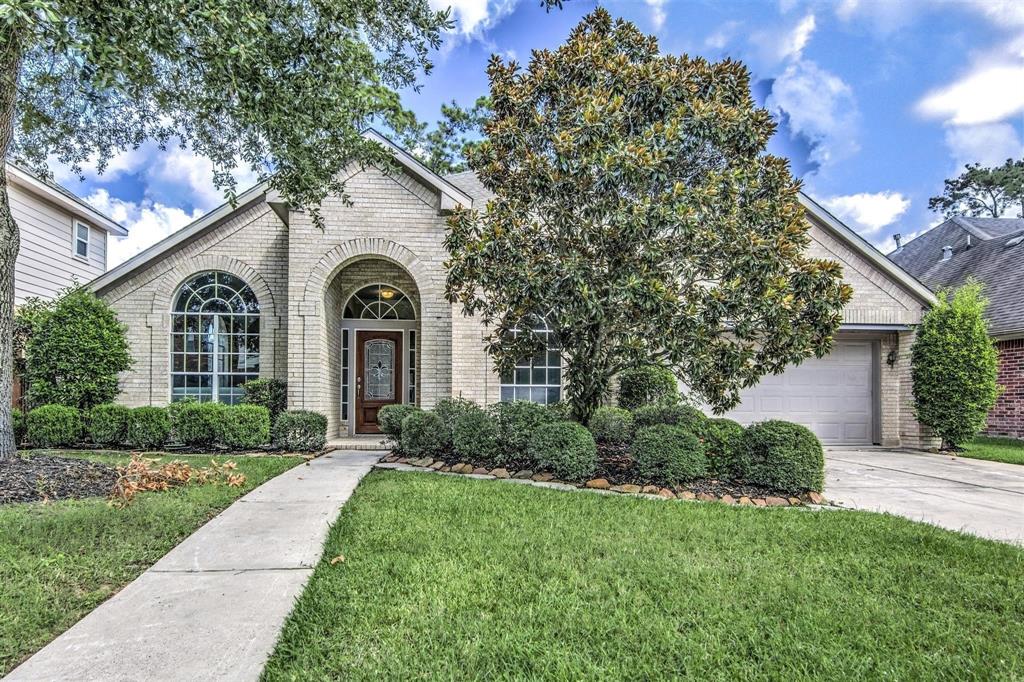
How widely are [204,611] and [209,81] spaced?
5383mm

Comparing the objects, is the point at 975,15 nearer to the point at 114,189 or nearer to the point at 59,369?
the point at 59,369

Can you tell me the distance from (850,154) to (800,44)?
723 centimetres

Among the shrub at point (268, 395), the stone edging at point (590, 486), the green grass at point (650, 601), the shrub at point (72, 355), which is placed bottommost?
the stone edging at point (590, 486)

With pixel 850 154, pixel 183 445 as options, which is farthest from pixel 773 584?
pixel 850 154

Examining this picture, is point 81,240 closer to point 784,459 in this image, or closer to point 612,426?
point 612,426

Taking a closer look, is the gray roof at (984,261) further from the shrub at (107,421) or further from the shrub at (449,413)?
the shrub at (107,421)

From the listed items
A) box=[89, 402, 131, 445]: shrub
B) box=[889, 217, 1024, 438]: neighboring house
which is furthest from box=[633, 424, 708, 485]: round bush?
box=[889, 217, 1024, 438]: neighboring house

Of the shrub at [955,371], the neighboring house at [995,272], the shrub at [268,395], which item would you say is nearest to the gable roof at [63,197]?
the shrub at [268,395]

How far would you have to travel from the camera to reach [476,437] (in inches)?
273

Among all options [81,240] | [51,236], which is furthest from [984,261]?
[81,240]

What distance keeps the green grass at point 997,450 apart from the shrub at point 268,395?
12.7 metres

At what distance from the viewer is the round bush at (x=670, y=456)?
5812mm

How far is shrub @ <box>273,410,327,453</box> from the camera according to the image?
849cm

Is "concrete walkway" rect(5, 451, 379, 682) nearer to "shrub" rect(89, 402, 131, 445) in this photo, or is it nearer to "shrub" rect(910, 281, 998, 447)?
"shrub" rect(89, 402, 131, 445)
